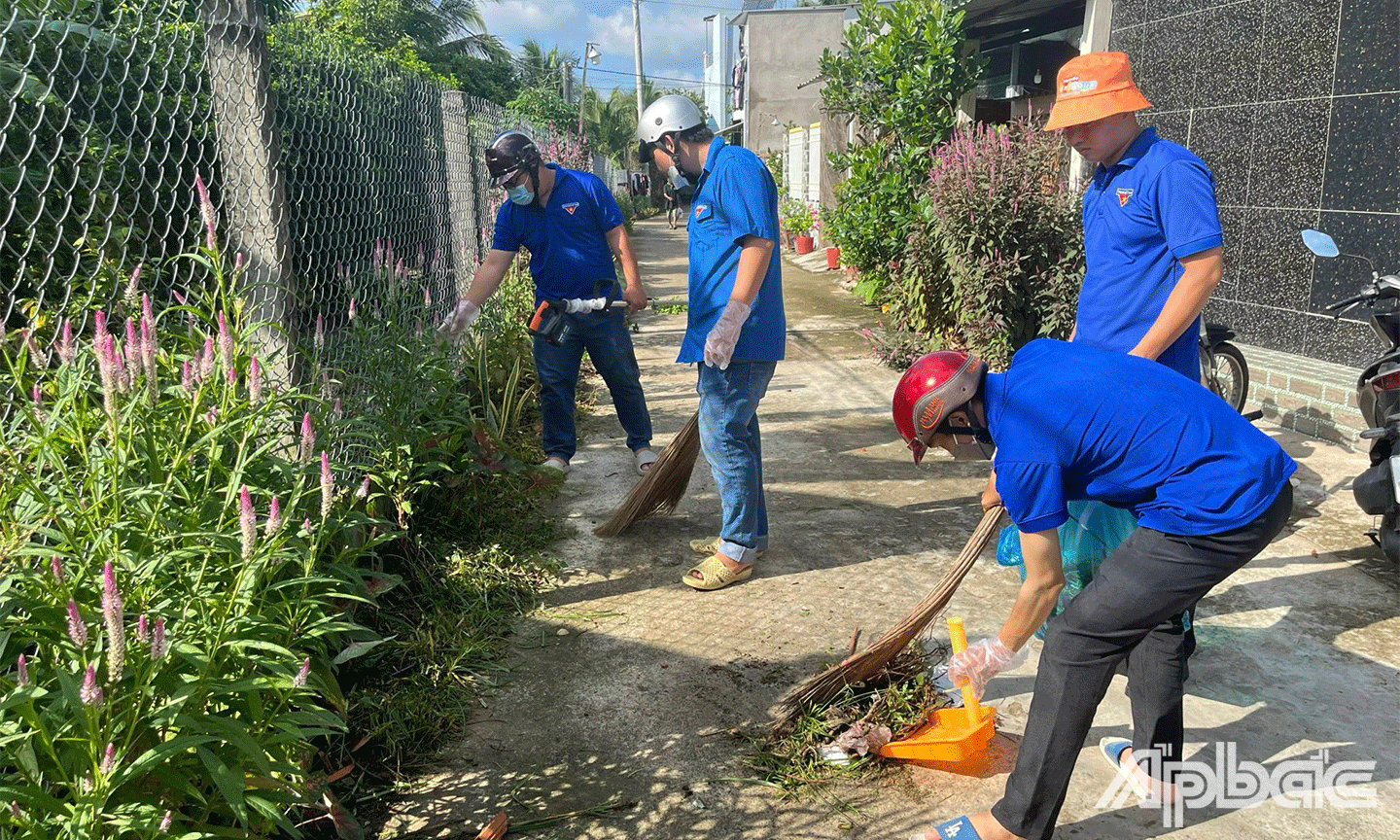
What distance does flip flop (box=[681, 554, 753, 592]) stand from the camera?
3992mm

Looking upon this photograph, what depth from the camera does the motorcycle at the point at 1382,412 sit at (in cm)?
393

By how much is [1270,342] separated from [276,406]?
20.6 ft

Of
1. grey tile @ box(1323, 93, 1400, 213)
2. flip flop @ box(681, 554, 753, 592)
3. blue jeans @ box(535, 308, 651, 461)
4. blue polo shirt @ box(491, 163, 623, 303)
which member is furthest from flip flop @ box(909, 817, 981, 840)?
grey tile @ box(1323, 93, 1400, 213)

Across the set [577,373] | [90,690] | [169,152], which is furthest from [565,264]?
[90,690]

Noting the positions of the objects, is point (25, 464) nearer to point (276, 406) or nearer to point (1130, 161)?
point (276, 406)

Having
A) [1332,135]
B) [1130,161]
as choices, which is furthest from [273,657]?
[1332,135]

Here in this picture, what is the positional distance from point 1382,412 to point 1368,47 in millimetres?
2647

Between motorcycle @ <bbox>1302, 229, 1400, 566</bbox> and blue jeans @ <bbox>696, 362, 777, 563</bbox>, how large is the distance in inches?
97.5

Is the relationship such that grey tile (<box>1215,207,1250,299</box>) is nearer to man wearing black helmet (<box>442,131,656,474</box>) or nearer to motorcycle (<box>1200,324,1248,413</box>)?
motorcycle (<box>1200,324,1248,413</box>)

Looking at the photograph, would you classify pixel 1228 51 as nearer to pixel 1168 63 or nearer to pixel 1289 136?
pixel 1168 63

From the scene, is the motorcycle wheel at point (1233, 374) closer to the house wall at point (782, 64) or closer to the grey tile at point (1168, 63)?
the grey tile at point (1168, 63)

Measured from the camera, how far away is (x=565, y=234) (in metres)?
5.11

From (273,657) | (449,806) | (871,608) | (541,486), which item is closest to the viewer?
(273,657)

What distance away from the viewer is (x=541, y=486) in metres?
5.05
